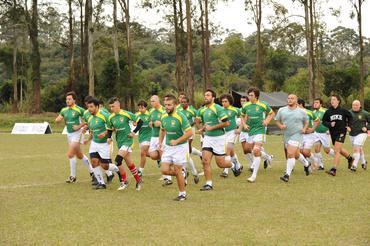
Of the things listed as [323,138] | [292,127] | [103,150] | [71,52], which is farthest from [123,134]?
[71,52]

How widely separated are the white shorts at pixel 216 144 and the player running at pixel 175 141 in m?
1.57

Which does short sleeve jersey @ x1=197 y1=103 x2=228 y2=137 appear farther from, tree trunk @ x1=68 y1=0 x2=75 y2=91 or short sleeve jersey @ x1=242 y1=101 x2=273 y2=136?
tree trunk @ x1=68 y1=0 x2=75 y2=91

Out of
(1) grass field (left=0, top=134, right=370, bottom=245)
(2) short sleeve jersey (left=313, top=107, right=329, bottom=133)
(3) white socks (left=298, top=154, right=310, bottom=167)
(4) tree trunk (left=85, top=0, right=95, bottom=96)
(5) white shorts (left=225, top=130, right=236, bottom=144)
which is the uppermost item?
(4) tree trunk (left=85, top=0, right=95, bottom=96)

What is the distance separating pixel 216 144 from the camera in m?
12.0

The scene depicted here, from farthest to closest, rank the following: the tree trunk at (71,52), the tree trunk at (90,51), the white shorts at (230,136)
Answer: the tree trunk at (71,52) < the tree trunk at (90,51) < the white shorts at (230,136)

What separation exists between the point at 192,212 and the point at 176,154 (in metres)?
1.58

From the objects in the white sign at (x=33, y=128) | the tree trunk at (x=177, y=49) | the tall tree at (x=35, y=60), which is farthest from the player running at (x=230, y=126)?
the tall tree at (x=35, y=60)

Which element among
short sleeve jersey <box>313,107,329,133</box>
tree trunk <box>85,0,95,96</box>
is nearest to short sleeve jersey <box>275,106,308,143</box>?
short sleeve jersey <box>313,107,329,133</box>

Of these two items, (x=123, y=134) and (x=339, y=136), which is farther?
(x=339, y=136)

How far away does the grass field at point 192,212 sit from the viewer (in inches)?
288

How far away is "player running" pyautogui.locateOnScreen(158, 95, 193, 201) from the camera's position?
33.7 ft

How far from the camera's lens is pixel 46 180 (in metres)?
13.4

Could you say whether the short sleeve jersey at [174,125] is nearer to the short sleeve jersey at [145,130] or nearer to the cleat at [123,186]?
the cleat at [123,186]

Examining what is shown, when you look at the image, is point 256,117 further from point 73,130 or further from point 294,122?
point 73,130
